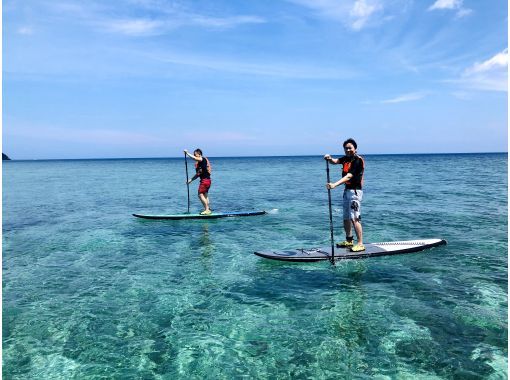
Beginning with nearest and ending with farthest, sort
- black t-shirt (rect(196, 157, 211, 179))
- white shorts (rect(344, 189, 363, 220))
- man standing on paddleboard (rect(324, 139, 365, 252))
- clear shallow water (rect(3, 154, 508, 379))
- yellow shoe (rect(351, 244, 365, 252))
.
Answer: clear shallow water (rect(3, 154, 508, 379)) < man standing on paddleboard (rect(324, 139, 365, 252)) < white shorts (rect(344, 189, 363, 220)) < yellow shoe (rect(351, 244, 365, 252)) < black t-shirt (rect(196, 157, 211, 179))

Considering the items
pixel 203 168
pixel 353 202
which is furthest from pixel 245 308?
pixel 203 168

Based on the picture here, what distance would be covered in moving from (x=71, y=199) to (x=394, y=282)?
27872mm

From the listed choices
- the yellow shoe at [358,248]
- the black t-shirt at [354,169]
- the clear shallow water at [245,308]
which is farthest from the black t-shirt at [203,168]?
the yellow shoe at [358,248]

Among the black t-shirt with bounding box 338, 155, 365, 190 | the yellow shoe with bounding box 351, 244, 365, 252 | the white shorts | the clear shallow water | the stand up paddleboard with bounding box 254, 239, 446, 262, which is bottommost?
the clear shallow water

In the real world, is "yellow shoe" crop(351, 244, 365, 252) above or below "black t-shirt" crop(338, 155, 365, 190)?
below

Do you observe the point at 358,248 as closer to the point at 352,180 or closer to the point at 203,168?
the point at 352,180

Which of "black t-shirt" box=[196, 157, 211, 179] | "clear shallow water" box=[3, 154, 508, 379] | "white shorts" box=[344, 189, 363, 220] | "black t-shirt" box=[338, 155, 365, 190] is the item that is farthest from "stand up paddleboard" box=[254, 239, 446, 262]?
"black t-shirt" box=[196, 157, 211, 179]

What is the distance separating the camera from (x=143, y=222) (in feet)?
62.6

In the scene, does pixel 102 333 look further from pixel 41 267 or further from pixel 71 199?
pixel 71 199

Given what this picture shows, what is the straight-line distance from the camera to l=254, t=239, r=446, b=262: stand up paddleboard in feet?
37.2

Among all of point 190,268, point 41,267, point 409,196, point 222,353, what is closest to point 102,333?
point 222,353

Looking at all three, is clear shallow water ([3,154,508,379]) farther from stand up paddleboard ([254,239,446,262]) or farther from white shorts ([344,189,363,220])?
white shorts ([344,189,363,220])

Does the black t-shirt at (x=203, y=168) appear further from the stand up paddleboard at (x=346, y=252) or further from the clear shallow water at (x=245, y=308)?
the stand up paddleboard at (x=346, y=252)

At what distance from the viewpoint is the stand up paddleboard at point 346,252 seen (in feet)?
37.2
